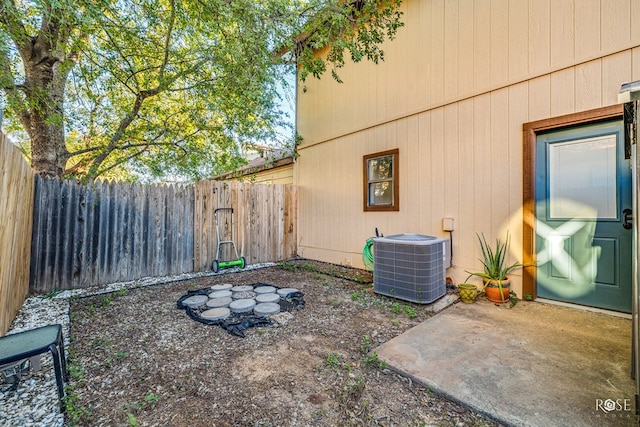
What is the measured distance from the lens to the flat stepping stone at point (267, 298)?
3.50 m

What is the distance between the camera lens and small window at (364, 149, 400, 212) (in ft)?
16.1

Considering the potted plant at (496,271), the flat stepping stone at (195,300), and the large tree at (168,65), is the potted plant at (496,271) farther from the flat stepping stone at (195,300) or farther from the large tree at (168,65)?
the flat stepping stone at (195,300)

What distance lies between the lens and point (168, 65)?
4.70 meters

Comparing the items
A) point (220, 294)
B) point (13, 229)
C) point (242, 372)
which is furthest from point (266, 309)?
point (13, 229)

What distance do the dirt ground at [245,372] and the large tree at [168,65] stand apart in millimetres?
2930

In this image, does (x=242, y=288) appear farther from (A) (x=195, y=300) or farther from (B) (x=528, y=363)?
(B) (x=528, y=363)

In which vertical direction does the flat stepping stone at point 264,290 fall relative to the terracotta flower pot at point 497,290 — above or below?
below

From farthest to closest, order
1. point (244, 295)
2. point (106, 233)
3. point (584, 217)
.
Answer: point (106, 233)
point (244, 295)
point (584, 217)

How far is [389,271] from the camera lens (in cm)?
365

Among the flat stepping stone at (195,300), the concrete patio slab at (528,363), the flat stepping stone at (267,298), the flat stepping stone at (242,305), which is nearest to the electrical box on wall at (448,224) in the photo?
the concrete patio slab at (528,363)

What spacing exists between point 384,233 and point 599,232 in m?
2.85

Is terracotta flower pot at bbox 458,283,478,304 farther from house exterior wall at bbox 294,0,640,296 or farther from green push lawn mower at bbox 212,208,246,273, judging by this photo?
green push lawn mower at bbox 212,208,246,273

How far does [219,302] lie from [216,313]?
1.34ft

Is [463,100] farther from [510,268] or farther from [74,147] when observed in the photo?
[74,147]
